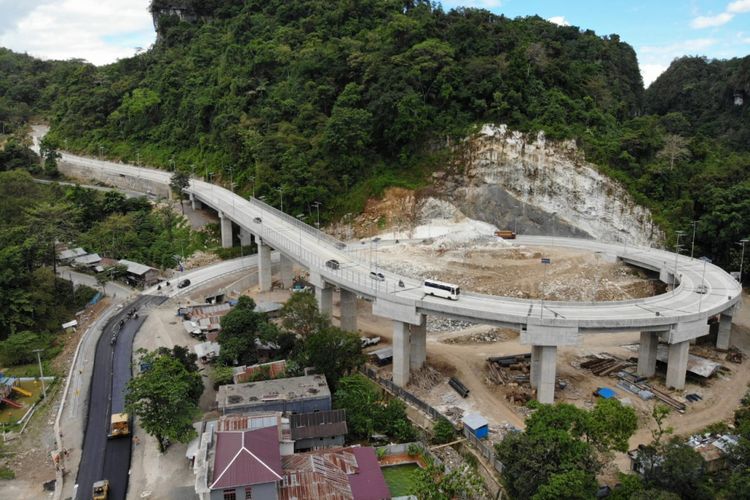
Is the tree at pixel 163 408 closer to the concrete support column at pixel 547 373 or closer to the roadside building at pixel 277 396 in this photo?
the roadside building at pixel 277 396

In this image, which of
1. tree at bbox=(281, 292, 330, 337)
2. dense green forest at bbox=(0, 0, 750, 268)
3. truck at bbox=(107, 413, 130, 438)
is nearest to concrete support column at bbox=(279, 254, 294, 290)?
dense green forest at bbox=(0, 0, 750, 268)

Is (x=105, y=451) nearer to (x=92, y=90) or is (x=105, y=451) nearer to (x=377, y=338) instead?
(x=377, y=338)

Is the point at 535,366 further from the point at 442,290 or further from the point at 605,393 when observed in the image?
the point at 442,290

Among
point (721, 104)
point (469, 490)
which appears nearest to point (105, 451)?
point (469, 490)

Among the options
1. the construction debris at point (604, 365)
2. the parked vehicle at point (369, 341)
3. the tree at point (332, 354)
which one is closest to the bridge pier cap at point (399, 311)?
the tree at point (332, 354)

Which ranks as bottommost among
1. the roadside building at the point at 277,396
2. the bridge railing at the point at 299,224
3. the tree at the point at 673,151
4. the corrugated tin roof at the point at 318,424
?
the corrugated tin roof at the point at 318,424

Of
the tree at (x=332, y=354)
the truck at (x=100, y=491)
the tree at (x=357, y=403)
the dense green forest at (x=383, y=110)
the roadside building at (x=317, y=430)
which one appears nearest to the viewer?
the truck at (x=100, y=491)

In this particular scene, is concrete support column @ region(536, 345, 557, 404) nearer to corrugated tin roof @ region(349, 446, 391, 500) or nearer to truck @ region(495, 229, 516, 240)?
corrugated tin roof @ region(349, 446, 391, 500)
